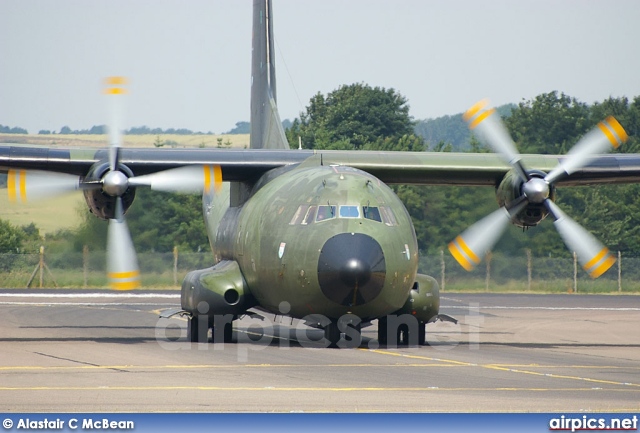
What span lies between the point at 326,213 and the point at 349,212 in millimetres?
438

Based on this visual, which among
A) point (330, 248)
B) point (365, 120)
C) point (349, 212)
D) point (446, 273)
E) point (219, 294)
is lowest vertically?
point (219, 294)

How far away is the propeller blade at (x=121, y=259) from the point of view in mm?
22328

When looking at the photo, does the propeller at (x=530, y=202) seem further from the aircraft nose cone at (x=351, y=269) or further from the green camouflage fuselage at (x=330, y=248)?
the aircraft nose cone at (x=351, y=269)

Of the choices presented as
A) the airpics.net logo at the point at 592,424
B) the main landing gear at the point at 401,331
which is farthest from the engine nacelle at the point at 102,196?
the airpics.net logo at the point at 592,424

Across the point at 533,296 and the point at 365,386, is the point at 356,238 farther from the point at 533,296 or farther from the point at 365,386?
the point at 533,296

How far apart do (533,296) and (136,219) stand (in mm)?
17138

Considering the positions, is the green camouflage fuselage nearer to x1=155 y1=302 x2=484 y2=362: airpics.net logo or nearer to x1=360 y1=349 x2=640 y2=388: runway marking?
x1=155 y1=302 x2=484 y2=362: airpics.net logo

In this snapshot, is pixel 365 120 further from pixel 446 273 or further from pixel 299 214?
pixel 299 214

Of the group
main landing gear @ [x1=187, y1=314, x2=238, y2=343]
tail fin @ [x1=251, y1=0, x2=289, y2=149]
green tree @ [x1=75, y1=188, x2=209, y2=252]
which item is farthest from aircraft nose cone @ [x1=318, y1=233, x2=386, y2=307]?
green tree @ [x1=75, y1=188, x2=209, y2=252]

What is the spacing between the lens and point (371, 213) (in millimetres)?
20234

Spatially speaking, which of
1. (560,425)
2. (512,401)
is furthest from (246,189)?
(560,425)

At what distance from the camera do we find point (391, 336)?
75.5 ft

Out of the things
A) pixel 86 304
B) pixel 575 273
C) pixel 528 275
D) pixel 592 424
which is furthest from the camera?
pixel 575 273

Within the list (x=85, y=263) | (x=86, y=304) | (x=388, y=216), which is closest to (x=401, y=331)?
(x=388, y=216)
